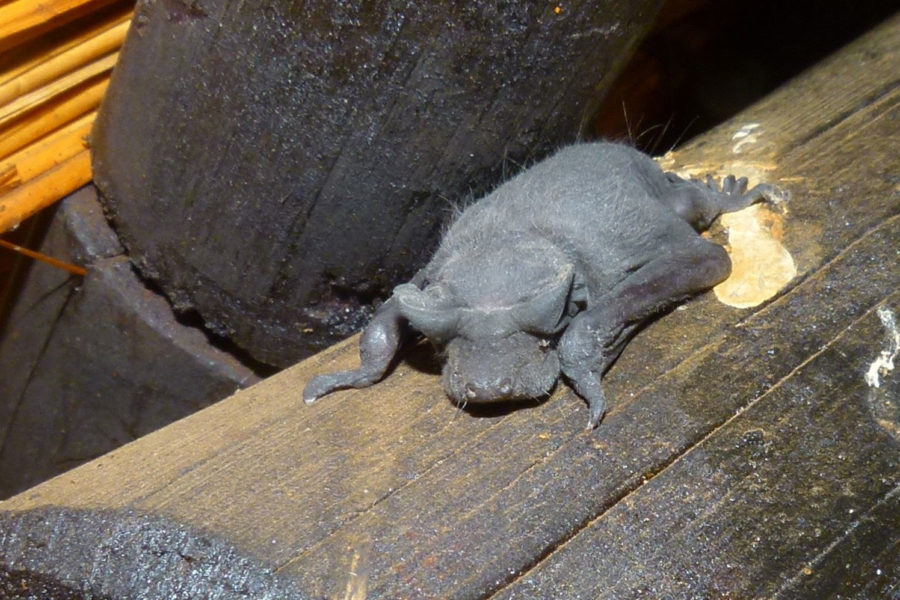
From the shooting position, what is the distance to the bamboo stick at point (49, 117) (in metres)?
3.27

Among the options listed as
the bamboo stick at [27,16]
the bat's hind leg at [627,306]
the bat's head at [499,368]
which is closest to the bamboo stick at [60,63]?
the bamboo stick at [27,16]

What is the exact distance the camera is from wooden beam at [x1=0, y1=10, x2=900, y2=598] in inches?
74.5

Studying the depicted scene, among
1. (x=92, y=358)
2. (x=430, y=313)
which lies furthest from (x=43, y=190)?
(x=430, y=313)

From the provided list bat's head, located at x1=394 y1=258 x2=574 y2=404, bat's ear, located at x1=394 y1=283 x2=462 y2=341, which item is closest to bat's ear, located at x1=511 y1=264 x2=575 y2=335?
bat's head, located at x1=394 y1=258 x2=574 y2=404

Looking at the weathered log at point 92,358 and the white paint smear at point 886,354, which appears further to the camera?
the weathered log at point 92,358

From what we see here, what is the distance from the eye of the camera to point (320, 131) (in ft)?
8.36

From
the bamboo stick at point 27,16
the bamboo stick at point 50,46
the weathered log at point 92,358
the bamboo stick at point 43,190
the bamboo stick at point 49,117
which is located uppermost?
the bamboo stick at point 27,16

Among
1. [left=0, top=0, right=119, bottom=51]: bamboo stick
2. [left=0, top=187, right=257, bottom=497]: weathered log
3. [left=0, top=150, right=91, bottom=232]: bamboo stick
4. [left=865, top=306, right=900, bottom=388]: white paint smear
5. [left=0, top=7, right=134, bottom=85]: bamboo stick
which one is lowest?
[left=0, top=187, right=257, bottom=497]: weathered log

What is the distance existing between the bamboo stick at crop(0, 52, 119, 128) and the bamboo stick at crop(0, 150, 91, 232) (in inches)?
9.0

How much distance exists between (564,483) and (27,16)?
2.24 m

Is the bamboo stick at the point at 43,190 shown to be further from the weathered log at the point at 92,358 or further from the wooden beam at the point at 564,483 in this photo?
the wooden beam at the point at 564,483

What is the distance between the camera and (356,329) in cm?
321

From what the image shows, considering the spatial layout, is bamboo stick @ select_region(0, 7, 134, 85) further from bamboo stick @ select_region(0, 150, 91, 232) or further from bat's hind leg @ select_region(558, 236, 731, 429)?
bat's hind leg @ select_region(558, 236, 731, 429)

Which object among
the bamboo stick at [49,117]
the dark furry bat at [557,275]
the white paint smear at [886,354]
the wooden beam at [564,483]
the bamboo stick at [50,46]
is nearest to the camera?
the wooden beam at [564,483]
